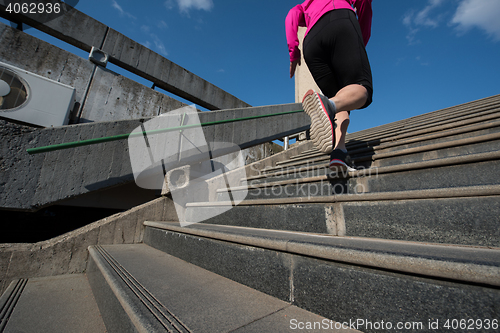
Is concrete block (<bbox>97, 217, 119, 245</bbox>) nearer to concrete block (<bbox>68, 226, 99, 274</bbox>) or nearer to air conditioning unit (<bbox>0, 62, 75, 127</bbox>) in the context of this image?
concrete block (<bbox>68, 226, 99, 274</bbox>)

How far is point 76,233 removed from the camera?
7.19ft

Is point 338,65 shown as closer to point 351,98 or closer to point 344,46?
point 344,46

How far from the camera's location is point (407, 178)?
1.54m

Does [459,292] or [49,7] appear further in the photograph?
[49,7]

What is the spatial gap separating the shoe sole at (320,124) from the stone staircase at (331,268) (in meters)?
0.32

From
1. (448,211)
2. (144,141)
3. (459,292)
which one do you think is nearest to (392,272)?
(459,292)

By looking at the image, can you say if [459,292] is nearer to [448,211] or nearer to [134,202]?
[448,211]

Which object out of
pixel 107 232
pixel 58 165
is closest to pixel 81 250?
pixel 107 232

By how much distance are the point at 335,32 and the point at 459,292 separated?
1.90 metres

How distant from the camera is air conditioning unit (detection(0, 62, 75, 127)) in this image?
→ 3.10 metres

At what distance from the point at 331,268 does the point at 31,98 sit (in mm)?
4557

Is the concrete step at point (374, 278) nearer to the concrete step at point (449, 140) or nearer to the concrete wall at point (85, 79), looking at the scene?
the concrete step at point (449, 140)

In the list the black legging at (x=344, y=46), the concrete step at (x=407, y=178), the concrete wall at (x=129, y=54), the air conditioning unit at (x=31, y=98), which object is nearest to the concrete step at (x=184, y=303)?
the concrete step at (x=407, y=178)

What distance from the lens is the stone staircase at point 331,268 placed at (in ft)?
2.05
